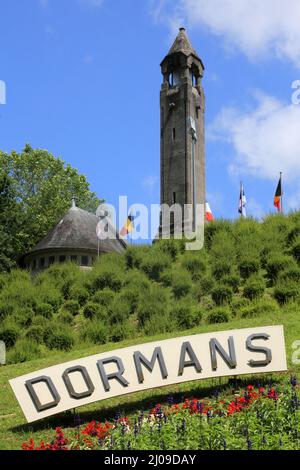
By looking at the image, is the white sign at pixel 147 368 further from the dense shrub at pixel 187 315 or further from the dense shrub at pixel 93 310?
the dense shrub at pixel 93 310

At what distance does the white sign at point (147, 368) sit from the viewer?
10.6 metres

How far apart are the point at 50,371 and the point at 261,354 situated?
386 cm

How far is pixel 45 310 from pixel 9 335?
6.33ft

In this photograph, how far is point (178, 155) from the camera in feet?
167

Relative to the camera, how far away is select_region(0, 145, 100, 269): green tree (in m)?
47.4

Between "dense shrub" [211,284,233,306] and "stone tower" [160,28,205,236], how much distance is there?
92.2 ft

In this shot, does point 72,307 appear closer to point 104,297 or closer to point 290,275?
point 104,297

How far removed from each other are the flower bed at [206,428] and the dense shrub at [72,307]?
11466 mm

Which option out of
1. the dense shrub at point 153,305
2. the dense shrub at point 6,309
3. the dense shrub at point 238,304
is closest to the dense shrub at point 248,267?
the dense shrub at point 238,304
